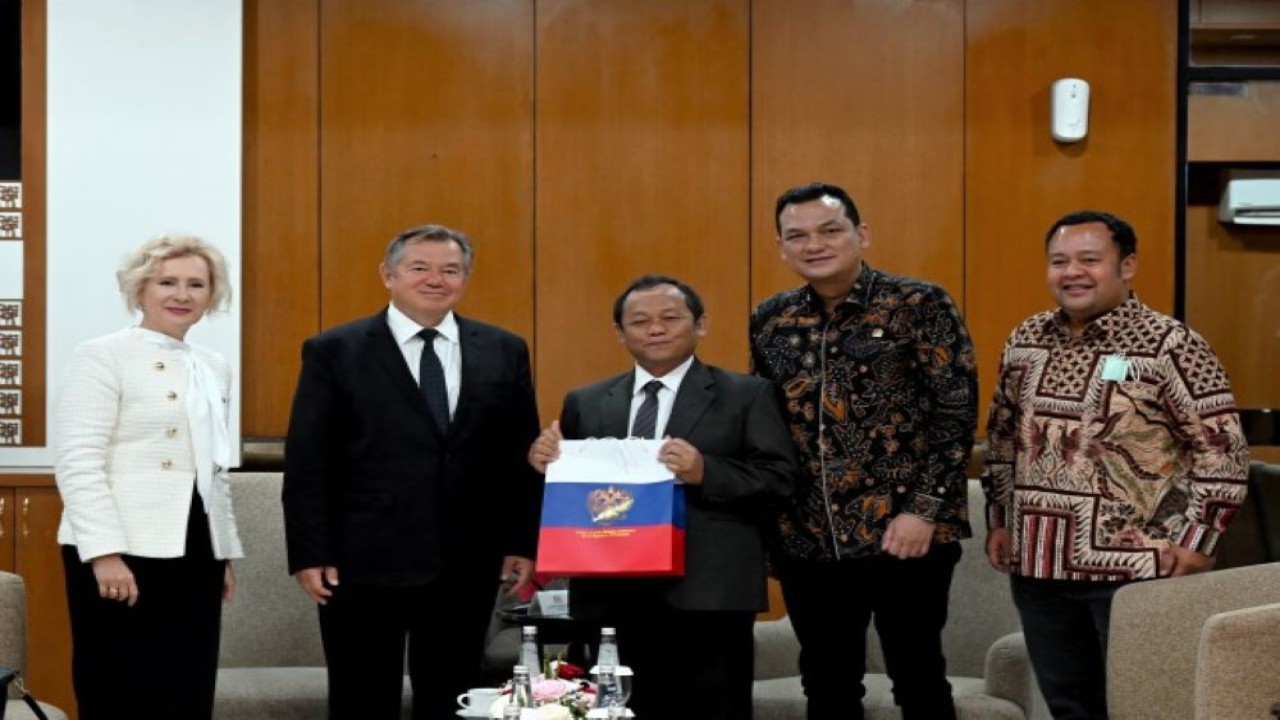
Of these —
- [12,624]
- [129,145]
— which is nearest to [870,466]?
[12,624]

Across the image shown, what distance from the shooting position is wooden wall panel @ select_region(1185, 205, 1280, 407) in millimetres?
6535

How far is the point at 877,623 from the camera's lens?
3693 mm

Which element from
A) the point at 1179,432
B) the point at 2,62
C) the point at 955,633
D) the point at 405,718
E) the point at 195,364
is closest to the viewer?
the point at 1179,432

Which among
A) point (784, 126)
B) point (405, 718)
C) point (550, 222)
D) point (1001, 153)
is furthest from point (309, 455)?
point (1001, 153)

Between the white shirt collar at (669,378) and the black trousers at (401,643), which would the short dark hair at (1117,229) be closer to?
the white shirt collar at (669,378)

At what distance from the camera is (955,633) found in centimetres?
492

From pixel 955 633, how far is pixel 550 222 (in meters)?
2.29

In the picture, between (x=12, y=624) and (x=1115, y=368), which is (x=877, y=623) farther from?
(x=12, y=624)

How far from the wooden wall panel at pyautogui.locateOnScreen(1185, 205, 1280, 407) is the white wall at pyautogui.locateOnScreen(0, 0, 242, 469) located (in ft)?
13.4

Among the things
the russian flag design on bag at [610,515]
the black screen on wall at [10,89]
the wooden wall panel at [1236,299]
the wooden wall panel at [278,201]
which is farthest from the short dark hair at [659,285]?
the wooden wall panel at [1236,299]

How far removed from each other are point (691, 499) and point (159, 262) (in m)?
1.45

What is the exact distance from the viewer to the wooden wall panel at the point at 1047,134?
600cm

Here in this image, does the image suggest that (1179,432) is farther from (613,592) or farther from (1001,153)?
(1001,153)

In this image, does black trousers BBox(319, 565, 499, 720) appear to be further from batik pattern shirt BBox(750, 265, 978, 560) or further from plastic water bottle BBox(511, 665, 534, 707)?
batik pattern shirt BBox(750, 265, 978, 560)
